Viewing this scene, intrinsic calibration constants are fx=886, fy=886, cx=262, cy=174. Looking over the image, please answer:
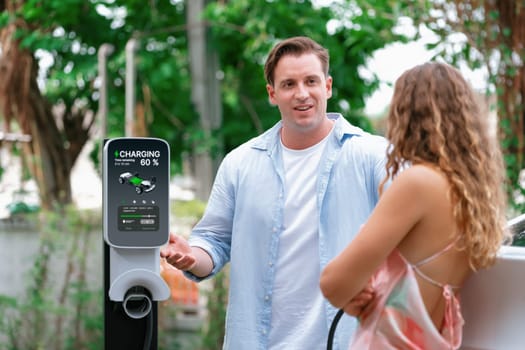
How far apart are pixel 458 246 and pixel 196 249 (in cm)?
121

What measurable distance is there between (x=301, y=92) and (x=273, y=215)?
41 centimetres

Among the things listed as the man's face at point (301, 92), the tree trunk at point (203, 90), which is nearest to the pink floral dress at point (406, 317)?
the man's face at point (301, 92)

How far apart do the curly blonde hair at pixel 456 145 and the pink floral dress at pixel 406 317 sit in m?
0.09

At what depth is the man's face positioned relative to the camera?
2900mm

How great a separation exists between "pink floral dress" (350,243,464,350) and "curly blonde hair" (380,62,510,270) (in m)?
0.09

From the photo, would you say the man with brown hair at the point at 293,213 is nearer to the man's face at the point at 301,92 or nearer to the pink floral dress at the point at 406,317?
the man's face at the point at 301,92

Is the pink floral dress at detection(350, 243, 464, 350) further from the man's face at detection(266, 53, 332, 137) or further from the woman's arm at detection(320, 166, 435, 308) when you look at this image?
the man's face at detection(266, 53, 332, 137)

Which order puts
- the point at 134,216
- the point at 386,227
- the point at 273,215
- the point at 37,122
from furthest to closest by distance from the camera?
the point at 37,122 → the point at 273,215 → the point at 134,216 → the point at 386,227

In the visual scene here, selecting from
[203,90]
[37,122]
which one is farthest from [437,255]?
[37,122]

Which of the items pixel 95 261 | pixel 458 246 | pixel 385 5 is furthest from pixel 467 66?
pixel 458 246

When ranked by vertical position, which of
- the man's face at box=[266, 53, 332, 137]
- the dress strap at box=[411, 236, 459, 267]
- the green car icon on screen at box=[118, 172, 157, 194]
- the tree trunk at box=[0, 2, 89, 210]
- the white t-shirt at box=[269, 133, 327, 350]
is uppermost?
the man's face at box=[266, 53, 332, 137]

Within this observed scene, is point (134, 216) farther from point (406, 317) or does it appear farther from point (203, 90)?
point (203, 90)

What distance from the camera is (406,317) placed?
2035mm

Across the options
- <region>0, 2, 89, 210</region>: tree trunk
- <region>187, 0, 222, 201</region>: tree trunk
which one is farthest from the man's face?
<region>187, 0, 222, 201</region>: tree trunk
